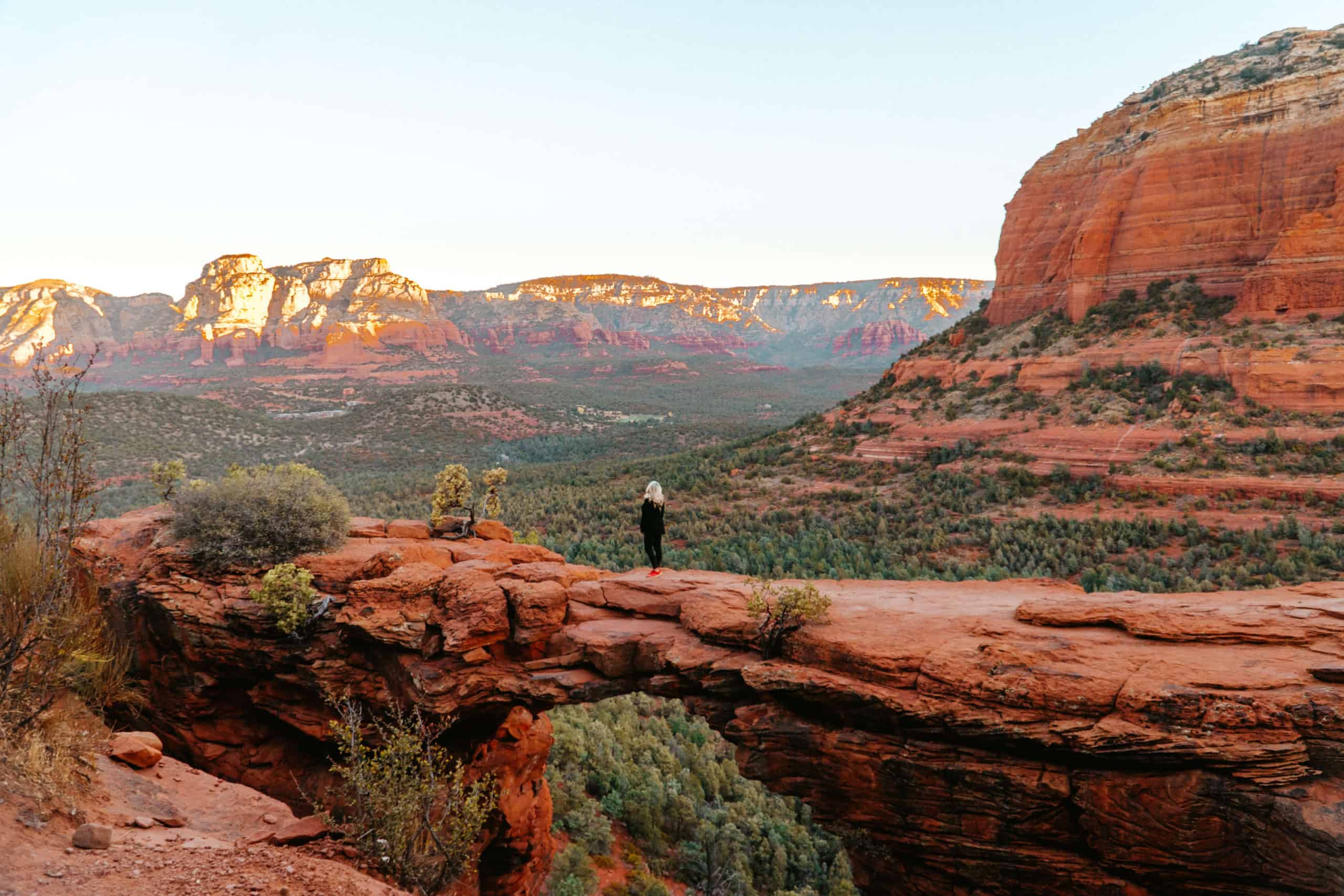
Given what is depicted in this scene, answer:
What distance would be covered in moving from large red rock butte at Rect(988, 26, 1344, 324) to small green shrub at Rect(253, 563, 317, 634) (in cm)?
4109

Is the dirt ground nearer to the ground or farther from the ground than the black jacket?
nearer to the ground

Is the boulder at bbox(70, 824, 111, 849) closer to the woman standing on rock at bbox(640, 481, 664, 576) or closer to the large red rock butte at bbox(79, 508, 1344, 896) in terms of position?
the large red rock butte at bbox(79, 508, 1344, 896)

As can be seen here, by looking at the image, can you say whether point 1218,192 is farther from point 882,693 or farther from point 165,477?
point 165,477

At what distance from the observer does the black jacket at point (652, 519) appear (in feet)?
38.5

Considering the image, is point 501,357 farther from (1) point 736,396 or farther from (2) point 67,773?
(2) point 67,773

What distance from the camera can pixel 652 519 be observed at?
11.8 m

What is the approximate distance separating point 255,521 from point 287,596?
184cm

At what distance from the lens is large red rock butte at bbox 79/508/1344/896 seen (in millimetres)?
6406

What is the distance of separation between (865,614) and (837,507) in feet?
80.2

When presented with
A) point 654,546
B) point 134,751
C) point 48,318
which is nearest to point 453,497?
point 654,546

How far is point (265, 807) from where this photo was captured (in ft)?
28.5

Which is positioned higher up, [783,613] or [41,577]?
[41,577]

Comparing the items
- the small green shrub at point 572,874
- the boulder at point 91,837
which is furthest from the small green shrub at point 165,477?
the small green shrub at point 572,874

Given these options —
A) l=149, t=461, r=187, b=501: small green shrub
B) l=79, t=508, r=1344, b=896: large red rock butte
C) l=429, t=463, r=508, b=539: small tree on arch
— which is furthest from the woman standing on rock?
l=149, t=461, r=187, b=501: small green shrub
